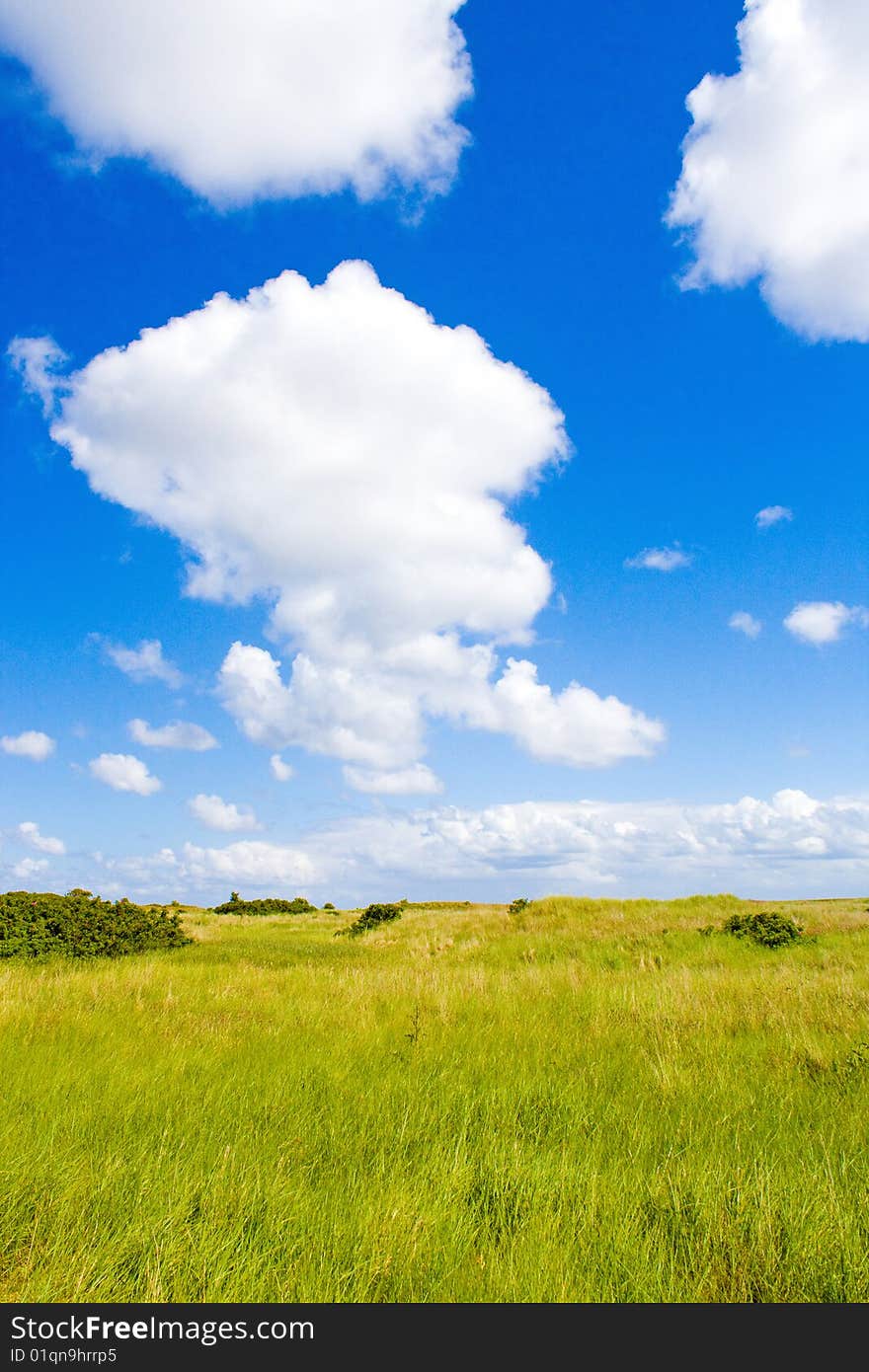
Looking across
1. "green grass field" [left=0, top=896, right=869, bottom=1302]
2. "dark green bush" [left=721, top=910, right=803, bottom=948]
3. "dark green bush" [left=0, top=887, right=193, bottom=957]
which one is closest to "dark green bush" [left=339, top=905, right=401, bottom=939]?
"dark green bush" [left=0, top=887, right=193, bottom=957]

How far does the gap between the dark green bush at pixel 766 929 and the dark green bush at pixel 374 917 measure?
578 inches

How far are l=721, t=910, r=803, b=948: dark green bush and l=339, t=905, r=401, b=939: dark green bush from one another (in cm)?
1468

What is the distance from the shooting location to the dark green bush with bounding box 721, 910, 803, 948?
17812mm

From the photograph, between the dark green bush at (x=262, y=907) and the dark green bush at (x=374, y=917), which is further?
the dark green bush at (x=262, y=907)

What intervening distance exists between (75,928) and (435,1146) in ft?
57.7

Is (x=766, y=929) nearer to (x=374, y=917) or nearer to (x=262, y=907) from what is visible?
(x=374, y=917)

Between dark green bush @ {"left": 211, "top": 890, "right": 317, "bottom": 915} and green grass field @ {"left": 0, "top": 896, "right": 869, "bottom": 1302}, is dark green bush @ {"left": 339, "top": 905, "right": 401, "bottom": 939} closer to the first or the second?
dark green bush @ {"left": 211, "top": 890, "right": 317, "bottom": 915}

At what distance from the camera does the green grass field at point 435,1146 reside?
308cm

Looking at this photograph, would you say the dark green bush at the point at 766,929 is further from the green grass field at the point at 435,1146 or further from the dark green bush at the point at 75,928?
the dark green bush at the point at 75,928

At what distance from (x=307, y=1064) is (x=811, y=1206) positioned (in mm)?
4173

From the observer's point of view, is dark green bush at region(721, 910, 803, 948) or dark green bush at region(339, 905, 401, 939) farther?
dark green bush at region(339, 905, 401, 939)

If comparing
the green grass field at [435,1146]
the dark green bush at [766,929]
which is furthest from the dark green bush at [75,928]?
the dark green bush at [766,929]

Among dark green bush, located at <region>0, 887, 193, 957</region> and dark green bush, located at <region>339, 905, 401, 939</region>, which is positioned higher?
dark green bush, located at <region>0, 887, 193, 957</region>

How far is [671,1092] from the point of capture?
5691 mm
